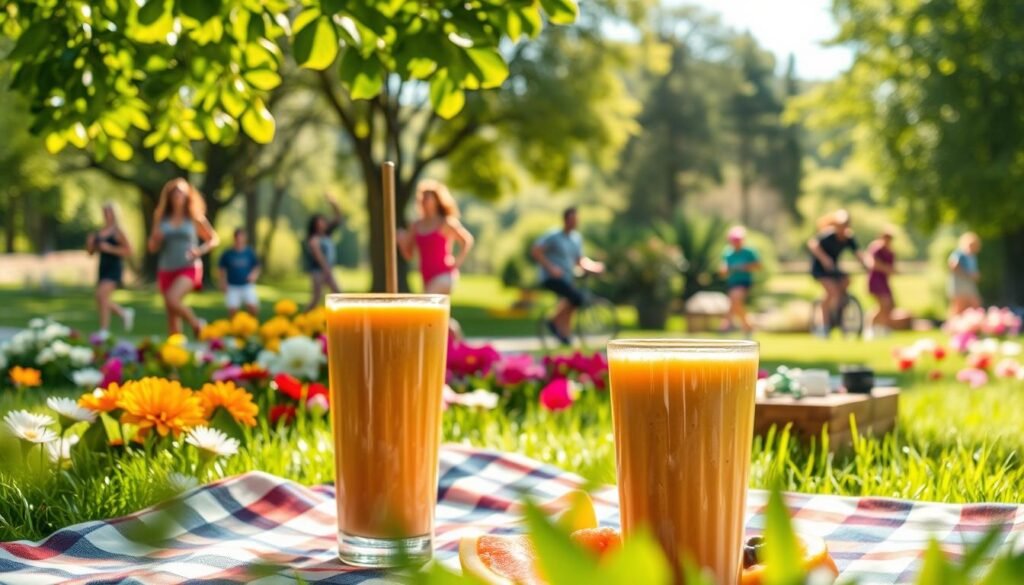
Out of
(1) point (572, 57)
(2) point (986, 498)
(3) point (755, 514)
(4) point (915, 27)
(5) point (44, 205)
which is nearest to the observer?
(3) point (755, 514)

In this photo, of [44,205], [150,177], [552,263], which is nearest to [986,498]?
[552,263]

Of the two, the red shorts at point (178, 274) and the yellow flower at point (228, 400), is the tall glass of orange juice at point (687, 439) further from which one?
the red shorts at point (178, 274)

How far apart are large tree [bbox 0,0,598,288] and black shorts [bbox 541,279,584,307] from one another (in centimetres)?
890

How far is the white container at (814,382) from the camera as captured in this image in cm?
420

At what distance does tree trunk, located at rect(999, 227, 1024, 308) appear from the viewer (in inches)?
942

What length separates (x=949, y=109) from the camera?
A: 22578mm

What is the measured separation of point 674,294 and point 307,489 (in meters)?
19.5

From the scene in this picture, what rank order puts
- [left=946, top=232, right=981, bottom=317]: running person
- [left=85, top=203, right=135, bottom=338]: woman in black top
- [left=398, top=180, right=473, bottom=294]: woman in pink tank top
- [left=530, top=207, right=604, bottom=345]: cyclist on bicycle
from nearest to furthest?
[left=398, top=180, right=473, bottom=294]: woman in pink tank top, [left=85, top=203, right=135, bottom=338]: woman in black top, [left=530, top=207, right=604, bottom=345]: cyclist on bicycle, [left=946, top=232, right=981, bottom=317]: running person

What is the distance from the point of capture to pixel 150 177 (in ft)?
98.7

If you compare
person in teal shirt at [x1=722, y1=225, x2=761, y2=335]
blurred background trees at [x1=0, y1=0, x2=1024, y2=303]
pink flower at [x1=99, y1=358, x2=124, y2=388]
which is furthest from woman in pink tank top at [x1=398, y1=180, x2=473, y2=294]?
person in teal shirt at [x1=722, y1=225, x2=761, y2=335]

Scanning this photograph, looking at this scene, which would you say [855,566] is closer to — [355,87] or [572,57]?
[355,87]

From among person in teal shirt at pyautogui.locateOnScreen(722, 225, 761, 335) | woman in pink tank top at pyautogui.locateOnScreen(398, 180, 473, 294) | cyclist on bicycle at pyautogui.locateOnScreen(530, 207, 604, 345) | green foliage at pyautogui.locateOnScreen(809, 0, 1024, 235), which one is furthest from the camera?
green foliage at pyautogui.locateOnScreen(809, 0, 1024, 235)

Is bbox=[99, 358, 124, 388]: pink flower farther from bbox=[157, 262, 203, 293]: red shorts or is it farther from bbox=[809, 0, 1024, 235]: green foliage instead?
bbox=[809, 0, 1024, 235]: green foliage

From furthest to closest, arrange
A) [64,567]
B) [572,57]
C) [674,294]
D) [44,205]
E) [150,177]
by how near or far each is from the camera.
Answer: [44,205] → [150,177] → [572,57] → [674,294] → [64,567]
